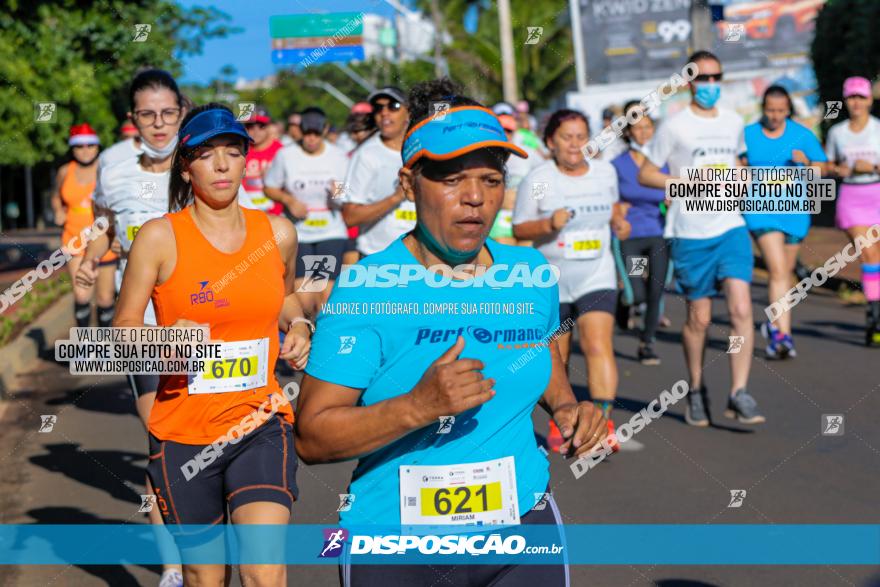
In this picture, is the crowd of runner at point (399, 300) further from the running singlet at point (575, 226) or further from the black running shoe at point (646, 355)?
the black running shoe at point (646, 355)

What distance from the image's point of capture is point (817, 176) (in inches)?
382

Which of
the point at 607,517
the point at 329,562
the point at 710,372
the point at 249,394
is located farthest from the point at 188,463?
the point at 710,372

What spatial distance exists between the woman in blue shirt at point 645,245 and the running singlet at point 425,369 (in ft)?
24.9

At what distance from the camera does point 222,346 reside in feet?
13.9

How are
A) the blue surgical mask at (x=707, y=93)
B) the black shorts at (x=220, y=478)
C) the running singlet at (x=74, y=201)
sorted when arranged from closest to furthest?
1. the black shorts at (x=220, y=478)
2. the blue surgical mask at (x=707, y=93)
3. the running singlet at (x=74, y=201)

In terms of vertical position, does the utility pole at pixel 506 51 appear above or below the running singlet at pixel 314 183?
above

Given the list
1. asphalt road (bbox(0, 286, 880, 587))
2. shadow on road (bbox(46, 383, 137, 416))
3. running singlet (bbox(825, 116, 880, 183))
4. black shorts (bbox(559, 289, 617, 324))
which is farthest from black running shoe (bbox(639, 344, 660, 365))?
shadow on road (bbox(46, 383, 137, 416))

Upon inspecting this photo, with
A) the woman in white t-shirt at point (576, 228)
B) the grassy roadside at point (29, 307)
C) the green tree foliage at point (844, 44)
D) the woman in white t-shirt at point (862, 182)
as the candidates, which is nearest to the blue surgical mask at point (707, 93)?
the woman in white t-shirt at point (576, 228)

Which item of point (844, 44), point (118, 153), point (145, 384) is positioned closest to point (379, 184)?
point (118, 153)

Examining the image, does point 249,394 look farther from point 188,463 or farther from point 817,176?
point 817,176

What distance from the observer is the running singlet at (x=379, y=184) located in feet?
27.1

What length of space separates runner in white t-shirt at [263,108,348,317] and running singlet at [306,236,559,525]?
747 centimetres

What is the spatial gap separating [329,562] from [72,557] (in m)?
1.27

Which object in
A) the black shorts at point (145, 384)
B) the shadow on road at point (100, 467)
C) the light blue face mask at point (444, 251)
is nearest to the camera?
the light blue face mask at point (444, 251)
